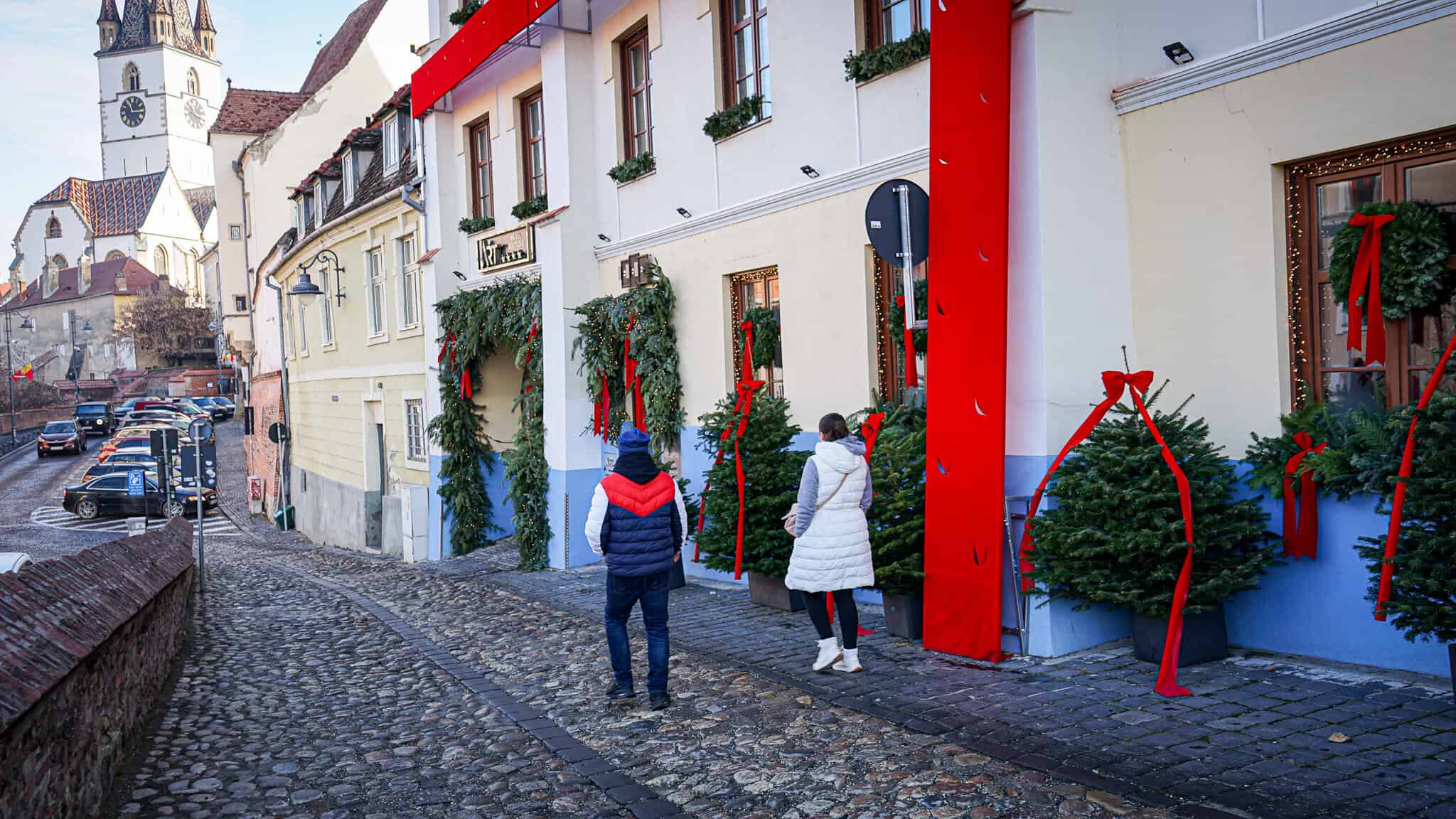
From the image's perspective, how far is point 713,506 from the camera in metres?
10.3

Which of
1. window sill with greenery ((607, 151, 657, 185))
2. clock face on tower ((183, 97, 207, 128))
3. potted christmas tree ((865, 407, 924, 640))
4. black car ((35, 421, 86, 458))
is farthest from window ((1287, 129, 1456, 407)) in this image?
clock face on tower ((183, 97, 207, 128))

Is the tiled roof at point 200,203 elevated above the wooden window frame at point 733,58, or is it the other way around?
the tiled roof at point 200,203

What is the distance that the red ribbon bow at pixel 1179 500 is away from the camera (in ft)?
21.9

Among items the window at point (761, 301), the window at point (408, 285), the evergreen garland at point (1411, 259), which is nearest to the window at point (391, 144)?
the window at point (408, 285)

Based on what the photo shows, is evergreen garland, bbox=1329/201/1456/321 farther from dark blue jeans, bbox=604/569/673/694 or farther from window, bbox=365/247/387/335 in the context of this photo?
window, bbox=365/247/387/335

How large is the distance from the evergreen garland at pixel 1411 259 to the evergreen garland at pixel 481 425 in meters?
10.7

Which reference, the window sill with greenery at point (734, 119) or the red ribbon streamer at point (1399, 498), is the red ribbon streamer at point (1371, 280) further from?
the window sill with greenery at point (734, 119)

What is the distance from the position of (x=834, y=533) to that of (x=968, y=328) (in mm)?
1746

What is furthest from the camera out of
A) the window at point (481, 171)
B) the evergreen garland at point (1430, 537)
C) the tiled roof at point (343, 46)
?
the tiled roof at point (343, 46)

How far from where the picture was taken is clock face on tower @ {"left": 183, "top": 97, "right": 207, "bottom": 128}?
120269 millimetres

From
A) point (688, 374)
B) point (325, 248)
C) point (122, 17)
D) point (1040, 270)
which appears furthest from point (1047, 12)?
point (122, 17)

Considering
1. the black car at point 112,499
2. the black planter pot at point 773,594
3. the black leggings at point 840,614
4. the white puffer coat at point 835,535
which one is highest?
the white puffer coat at point 835,535

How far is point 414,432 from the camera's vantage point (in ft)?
71.9

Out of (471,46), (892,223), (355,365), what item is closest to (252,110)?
(355,365)
